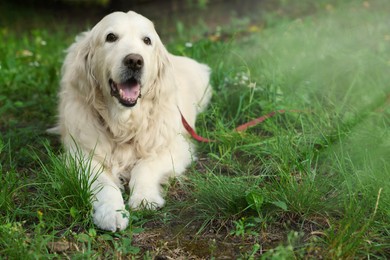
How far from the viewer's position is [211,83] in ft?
16.1

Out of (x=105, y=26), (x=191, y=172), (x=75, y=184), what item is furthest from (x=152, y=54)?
(x=75, y=184)

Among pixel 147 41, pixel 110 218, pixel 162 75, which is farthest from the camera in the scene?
pixel 162 75

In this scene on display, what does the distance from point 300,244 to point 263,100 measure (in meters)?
1.89

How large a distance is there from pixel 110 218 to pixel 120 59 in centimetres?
100

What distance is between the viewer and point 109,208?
2963 mm

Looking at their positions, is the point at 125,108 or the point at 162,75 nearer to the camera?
the point at 125,108

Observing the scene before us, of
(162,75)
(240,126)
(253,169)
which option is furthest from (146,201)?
Answer: (240,126)

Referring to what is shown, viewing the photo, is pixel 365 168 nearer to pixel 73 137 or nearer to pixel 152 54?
pixel 152 54

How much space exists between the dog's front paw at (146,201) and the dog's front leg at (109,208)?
9cm

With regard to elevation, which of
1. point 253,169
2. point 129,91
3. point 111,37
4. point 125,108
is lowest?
point 253,169

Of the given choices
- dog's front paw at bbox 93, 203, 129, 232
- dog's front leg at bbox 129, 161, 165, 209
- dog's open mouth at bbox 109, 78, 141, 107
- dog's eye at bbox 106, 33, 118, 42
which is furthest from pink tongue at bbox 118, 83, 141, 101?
dog's front paw at bbox 93, 203, 129, 232

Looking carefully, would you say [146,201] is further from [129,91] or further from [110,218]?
[129,91]

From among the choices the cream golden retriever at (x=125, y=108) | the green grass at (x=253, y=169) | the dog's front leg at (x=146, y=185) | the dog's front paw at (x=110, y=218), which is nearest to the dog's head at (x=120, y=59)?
the cream golden retriever at (x=125, y=108)

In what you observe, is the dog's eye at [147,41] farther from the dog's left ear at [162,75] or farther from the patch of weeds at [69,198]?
the patch of weeds at [69,198]
